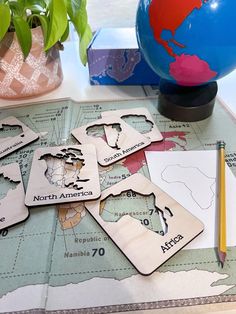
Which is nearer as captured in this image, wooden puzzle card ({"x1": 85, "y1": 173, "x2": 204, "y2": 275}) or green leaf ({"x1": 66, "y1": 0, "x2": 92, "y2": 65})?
wooden puzzle card ({"x1": 85, "y1": 173, "x2": 204, "y2": 275})

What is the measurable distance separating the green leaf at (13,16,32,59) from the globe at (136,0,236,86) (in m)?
0.16

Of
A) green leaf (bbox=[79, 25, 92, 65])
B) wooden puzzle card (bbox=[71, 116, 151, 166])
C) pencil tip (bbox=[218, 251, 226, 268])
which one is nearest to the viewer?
pencil tip (bbox=[218, 251, 226, 268])

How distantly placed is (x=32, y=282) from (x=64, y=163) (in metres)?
0.16

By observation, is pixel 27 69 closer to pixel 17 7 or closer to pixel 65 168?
pixel 17 7

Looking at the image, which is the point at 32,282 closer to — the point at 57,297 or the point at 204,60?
the point at 57,297

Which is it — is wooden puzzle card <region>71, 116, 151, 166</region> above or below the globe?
below

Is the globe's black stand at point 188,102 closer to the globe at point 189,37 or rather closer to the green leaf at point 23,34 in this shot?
the globe at point 189,37

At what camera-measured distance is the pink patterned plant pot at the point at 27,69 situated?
481mm

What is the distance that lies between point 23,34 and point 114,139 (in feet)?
0.68

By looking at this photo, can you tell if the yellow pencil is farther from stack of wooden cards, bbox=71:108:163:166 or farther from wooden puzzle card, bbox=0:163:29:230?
wooden puzzle card, bbox=0:163:29:230

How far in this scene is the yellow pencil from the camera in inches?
11.0

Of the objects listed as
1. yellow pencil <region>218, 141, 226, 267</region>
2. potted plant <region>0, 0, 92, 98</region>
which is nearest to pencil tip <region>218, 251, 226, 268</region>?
yellow pencil <region>218, 141, 226, 267</region>

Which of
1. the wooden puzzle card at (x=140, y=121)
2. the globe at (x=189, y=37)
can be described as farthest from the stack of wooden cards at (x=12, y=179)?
the globe at (x=189, y=37)

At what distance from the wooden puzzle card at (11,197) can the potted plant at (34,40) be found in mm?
187
